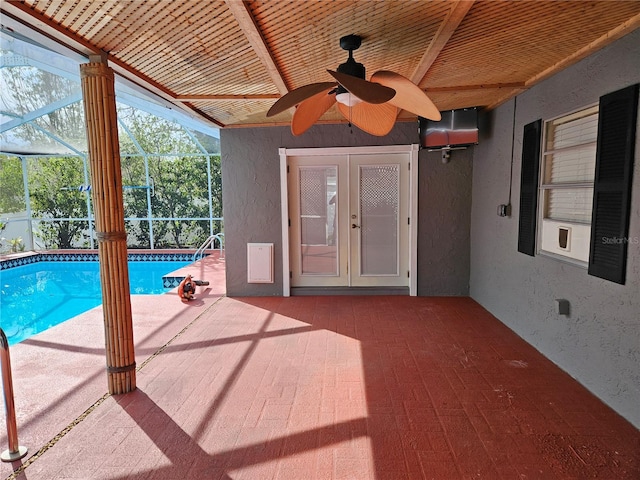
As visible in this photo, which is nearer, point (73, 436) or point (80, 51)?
point (73, 436)

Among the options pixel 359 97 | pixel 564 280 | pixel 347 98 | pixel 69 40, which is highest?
pixel 69 40

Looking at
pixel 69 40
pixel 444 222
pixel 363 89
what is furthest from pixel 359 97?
pixel 444 222

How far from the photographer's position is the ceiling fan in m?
1.88

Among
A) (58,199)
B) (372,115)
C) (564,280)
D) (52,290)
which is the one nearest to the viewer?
(372,115)

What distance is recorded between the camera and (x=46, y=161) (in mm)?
10250

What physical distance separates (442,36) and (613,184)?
56.4 inches

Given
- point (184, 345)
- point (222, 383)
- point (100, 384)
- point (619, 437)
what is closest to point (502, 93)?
point (619, 437)

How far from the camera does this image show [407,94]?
2244 millimetres

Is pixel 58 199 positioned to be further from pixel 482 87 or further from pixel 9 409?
pixel 482 87

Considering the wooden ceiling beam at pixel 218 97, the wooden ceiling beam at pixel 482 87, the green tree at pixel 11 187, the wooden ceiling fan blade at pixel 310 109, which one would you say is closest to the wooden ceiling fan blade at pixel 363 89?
the wooden ceiling fan blade at pixel 310 109

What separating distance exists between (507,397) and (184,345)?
281 cm

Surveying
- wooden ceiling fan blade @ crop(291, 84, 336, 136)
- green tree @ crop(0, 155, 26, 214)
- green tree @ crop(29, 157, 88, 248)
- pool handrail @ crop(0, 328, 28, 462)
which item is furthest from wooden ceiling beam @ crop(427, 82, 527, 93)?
green tree @ crop(0, 155, 26, 214)

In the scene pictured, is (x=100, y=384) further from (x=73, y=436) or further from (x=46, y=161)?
(x=46, y=161)

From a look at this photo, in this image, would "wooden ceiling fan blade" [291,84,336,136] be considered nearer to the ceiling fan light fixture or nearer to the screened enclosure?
the ceiling fan light fixture
